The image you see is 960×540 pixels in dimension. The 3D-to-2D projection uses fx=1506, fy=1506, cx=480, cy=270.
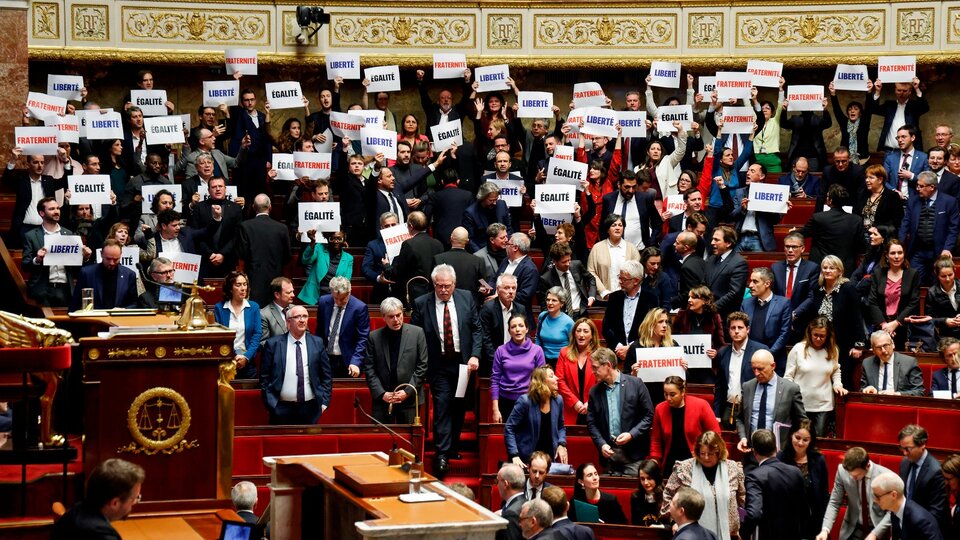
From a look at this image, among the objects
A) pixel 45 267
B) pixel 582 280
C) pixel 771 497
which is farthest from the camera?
pixel 45 267

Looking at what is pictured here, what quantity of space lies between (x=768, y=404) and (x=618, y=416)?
90 centimetres

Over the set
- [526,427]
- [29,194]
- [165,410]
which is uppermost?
[29,194]

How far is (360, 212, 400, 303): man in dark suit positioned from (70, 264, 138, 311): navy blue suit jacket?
6.56 feet

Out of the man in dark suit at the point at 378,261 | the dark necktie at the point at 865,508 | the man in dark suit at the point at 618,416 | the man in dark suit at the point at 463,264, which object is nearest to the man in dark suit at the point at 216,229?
the man in dark suit at the point at 378,261

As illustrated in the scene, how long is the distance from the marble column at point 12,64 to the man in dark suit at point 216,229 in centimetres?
308

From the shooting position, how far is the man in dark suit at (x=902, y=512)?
7793 millimetres

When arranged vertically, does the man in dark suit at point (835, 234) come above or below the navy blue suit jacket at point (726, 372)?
above

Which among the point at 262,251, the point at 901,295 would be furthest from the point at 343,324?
the point at 901,295

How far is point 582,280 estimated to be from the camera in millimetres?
10992

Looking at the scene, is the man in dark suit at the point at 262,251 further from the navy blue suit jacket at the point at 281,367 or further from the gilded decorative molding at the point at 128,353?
the gilded decorative molding at the point at 128,353

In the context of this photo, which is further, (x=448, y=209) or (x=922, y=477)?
(x=448, y=209)

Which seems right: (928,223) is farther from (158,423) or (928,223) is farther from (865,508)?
(158,423)

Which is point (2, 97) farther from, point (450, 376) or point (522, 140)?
point (450, 376)

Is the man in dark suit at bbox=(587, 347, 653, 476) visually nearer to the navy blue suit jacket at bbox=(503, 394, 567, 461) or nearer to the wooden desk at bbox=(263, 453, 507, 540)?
the navy blue suit jacket at bbox=(503, 394, 567, 461)
